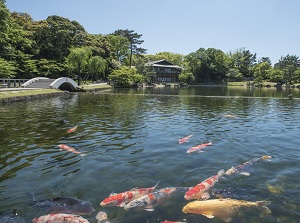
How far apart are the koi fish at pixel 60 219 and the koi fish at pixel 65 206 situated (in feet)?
0.99

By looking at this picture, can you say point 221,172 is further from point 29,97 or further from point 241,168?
point 29,97

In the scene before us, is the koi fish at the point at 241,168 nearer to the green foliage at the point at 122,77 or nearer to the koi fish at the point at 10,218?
the koi fish at the point at 10,218

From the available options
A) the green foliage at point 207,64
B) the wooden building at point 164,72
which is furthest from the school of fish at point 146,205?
the green foliage at point 207,64

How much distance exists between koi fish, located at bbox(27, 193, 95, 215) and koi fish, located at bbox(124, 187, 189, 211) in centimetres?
90

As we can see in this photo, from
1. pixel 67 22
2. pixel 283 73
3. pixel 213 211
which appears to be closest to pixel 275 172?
pixel 213 211

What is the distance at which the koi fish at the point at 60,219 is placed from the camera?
195 inches

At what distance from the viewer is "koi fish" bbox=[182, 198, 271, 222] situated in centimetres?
535

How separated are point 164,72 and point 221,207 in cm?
9008

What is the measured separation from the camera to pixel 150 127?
50.2 ft

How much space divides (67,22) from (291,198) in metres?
65.9

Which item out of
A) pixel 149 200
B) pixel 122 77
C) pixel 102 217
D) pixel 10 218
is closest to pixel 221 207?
pixel 149 200

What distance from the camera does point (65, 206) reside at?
555 cm

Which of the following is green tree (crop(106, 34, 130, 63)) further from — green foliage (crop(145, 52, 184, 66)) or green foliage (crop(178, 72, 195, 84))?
green foliage (crop(145, 52, 184, 66))

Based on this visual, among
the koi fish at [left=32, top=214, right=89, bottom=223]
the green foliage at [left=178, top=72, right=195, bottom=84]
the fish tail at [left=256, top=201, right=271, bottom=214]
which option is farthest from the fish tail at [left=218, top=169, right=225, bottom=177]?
the green foliage at [left=178, top=72, right=195, bottom=84]
